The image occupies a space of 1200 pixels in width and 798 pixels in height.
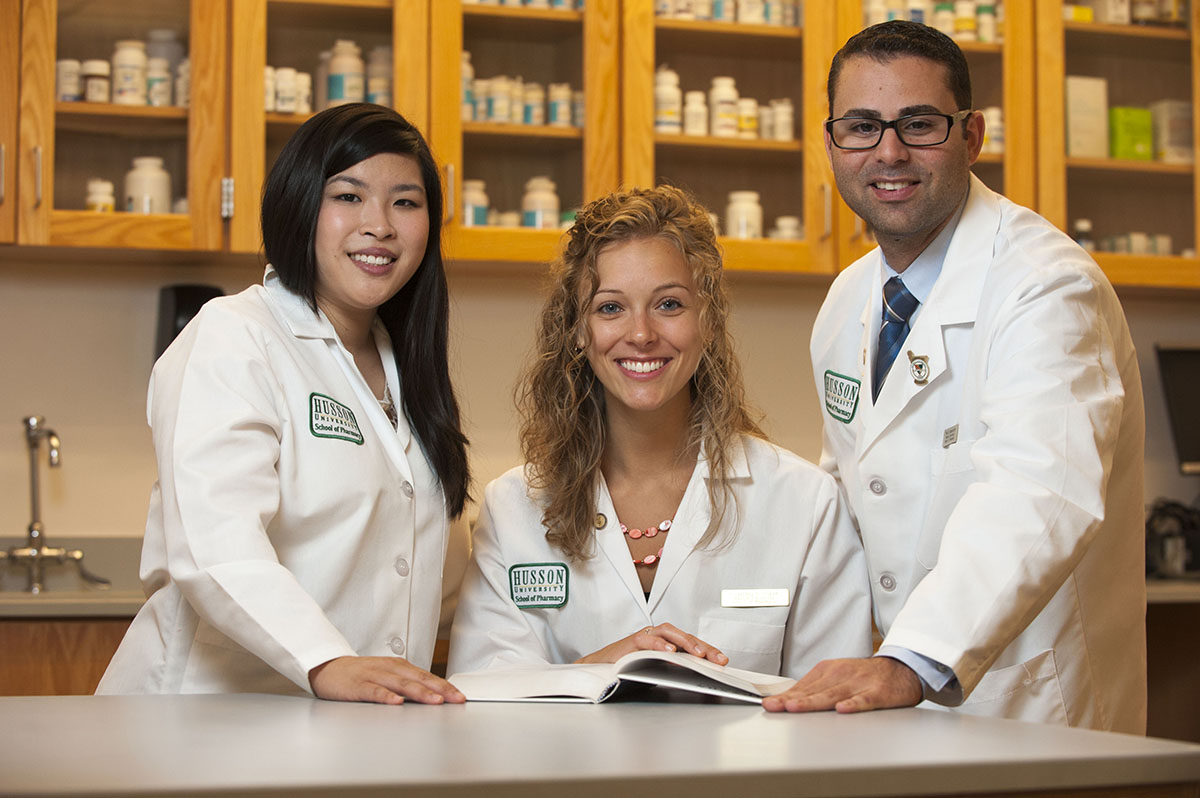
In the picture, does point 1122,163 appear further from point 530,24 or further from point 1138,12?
point 530,24

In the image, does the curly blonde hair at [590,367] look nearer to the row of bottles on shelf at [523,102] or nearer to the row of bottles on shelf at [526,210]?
the row of bottles on shelf at [526,210]

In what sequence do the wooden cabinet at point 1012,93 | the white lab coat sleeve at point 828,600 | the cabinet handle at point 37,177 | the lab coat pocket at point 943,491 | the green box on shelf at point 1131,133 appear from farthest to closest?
the green box on shelf at point 1131,133 → the wooden cabinet at point 1012,93 → the cabinet handle at point 37,177 → the white lab coat sleeve at point 828,600 → the lab coat pocket at point 943,491

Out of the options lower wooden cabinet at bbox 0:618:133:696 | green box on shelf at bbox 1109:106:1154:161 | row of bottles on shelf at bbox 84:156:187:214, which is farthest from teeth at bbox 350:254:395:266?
green box on shelf at bbox 1109:106:1154:161

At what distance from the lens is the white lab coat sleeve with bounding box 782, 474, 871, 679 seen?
164 cm

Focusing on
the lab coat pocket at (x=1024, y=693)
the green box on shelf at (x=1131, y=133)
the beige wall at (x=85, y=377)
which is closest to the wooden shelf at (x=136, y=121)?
the beige wall at (x=85, y=377)

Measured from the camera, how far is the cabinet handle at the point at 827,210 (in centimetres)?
293

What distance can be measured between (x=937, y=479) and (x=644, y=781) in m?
0.95

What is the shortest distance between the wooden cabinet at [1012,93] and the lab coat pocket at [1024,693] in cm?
181

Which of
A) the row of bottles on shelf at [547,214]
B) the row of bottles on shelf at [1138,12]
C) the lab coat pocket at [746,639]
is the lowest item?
the lab coat pocket at [746,639]

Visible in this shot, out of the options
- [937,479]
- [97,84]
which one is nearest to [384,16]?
[97,84]

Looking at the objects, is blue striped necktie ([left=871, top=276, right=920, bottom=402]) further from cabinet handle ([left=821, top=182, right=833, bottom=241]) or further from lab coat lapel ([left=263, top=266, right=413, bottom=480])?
cabinet handle ([left=821, top=182, right=833, bottom=241])

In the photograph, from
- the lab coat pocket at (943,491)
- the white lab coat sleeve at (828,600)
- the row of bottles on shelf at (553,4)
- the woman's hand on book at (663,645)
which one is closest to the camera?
the woman's hand on book at (663,645)

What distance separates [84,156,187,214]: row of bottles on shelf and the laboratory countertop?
71.3 inches

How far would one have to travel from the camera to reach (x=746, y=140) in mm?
3006
